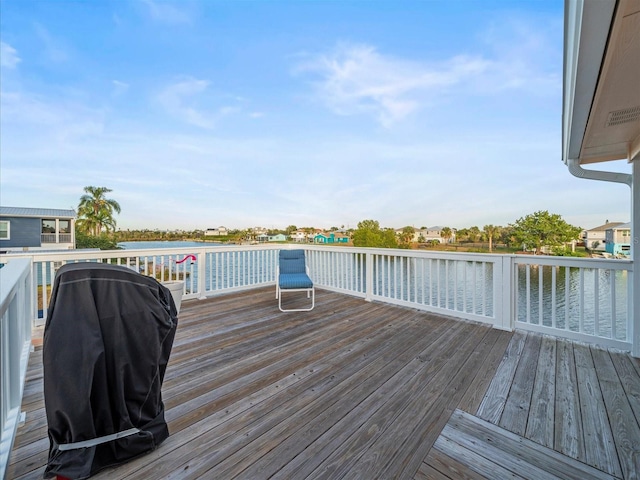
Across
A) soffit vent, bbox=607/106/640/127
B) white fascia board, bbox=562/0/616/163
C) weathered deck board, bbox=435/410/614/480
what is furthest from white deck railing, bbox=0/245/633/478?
weathered deck board, bbox=435/410/614/480

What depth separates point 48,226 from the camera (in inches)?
504

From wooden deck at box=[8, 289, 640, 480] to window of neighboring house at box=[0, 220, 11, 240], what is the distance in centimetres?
1330

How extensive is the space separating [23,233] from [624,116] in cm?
1792

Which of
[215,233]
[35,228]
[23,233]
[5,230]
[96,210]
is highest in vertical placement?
[96,210]

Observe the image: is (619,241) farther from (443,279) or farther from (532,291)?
(443,279)

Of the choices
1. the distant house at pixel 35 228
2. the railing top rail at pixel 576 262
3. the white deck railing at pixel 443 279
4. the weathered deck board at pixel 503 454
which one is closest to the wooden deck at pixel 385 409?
the weathered deck board at pixel 503 454

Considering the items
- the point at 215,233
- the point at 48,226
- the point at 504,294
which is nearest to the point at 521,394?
the point at 504,294

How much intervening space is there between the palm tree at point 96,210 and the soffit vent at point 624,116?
85.5ft

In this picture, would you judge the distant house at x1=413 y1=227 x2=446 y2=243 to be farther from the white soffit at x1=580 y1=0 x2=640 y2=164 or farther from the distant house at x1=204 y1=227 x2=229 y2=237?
the distant house at x1=204 y1=227 x2=229 y2=237

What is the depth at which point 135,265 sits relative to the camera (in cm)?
418

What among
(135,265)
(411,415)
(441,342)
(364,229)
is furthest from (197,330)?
(364,229)

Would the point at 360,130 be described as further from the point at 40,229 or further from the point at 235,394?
the point at 40,229

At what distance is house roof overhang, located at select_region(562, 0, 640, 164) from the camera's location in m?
1.00

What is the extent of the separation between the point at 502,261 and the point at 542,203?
7.55 meters
